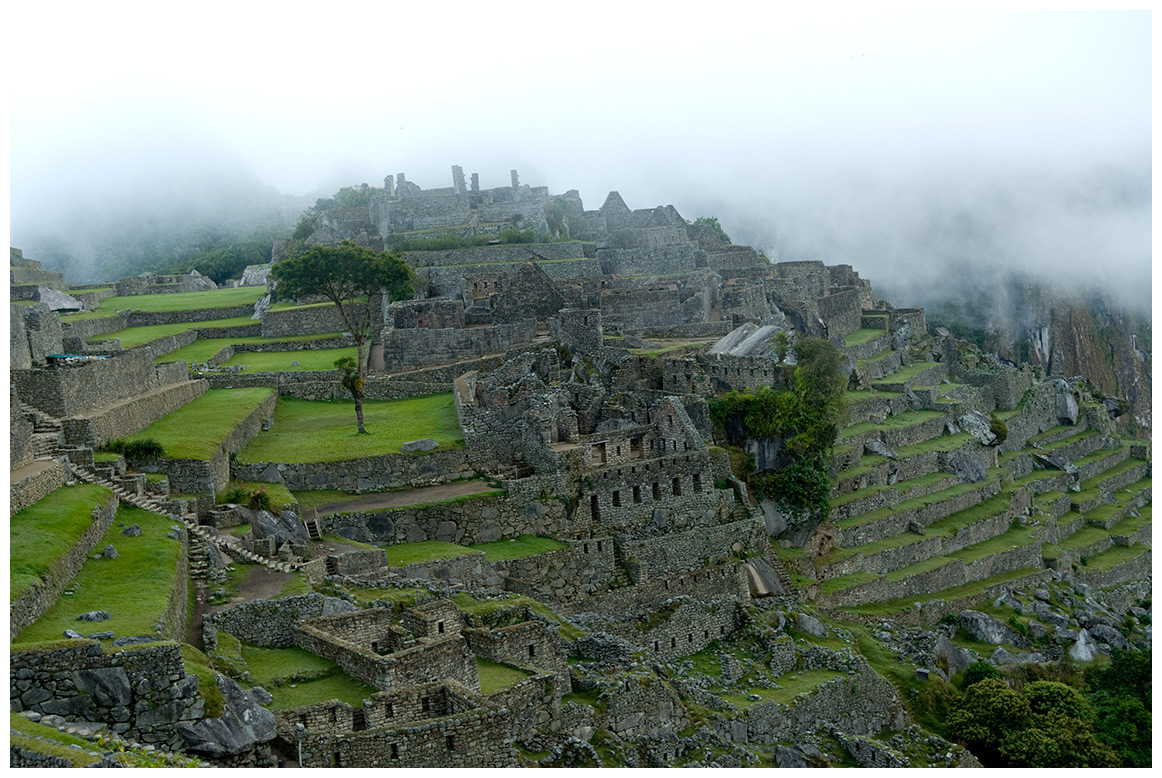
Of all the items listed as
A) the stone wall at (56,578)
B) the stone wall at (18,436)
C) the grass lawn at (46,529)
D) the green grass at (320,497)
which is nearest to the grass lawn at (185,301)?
the green grass at (320,497)

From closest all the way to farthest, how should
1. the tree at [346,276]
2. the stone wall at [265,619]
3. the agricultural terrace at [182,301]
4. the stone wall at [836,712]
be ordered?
1. the stone wall at [265,619]
2. the stone wall at [836,712]
3. the tree at [346,276]
4. the agricultural terrace at [182,301]

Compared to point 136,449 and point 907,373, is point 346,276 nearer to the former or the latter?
point 136,449

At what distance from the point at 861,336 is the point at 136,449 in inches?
1382

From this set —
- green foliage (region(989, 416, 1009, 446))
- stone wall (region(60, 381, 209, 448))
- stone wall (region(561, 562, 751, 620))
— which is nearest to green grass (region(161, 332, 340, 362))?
stone wall (region(60, 381, 209, 448))

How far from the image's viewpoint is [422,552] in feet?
93.1

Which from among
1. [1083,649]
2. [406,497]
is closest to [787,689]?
[406,497]

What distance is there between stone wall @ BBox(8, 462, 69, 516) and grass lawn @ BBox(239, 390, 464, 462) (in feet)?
21.8

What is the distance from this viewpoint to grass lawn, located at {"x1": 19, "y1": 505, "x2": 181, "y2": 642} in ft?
59.3

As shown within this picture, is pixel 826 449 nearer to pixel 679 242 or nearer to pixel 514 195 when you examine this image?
pixel 679 242

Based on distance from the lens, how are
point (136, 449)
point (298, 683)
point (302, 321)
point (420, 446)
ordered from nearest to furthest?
point (298, 683)
point (136, 449)
point (420, 446)
point (302, 321)

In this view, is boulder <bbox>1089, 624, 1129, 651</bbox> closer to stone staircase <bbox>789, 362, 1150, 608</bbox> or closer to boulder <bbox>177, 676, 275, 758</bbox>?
stone staircase <bbox>789, 362, 1150, 608</bbox>

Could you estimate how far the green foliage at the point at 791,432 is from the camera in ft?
116

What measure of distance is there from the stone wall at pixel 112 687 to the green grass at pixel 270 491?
11.0m

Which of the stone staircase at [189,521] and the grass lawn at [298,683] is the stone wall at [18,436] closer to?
the stone staircase at [189,521]
